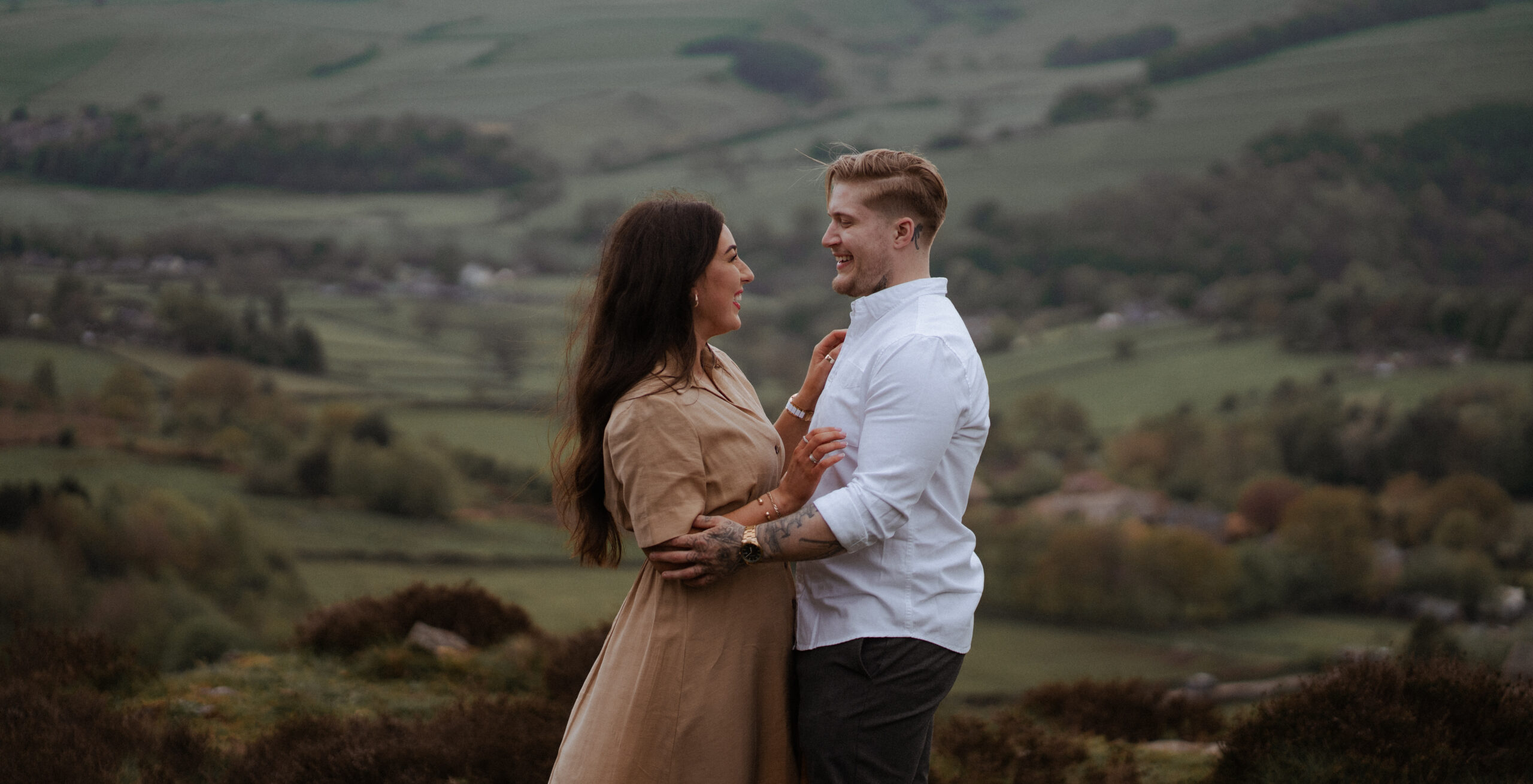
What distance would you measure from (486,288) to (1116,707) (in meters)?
20.5

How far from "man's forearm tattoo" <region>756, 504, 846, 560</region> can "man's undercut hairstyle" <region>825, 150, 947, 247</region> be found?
94 centimetres

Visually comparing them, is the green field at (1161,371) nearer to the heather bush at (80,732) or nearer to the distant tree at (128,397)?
the distant tree at (128,397)

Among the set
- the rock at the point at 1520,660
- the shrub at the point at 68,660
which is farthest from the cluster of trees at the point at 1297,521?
the shrub at the point at 68,660

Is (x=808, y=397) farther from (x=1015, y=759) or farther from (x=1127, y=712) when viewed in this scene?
(x=1127, y=712)

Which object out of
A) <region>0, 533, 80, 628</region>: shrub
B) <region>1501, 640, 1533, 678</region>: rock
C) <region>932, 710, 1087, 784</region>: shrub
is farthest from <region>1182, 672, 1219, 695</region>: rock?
<region>0, 533, 80, 628</region>: shrub

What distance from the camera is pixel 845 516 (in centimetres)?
269

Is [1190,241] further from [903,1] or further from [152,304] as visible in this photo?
[152,304]

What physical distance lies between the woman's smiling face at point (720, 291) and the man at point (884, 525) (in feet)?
1.09

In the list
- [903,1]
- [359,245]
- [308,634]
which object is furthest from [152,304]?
[903,1]

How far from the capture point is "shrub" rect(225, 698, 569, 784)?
511cm

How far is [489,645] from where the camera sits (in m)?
8.55

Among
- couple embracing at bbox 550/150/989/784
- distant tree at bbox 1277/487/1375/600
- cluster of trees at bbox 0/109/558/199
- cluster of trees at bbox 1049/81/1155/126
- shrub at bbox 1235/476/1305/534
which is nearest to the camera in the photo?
couple embracing at bbox 550/150/989/784

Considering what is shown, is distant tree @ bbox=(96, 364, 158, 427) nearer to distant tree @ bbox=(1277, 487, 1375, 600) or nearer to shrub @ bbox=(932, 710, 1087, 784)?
shrub @ bbox=(932, 710, 1087, 784)

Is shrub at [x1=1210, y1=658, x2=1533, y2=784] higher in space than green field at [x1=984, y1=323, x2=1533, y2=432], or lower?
higher
